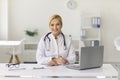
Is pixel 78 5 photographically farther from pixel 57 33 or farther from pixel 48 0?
pixel 57 33

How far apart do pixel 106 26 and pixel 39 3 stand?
196 centimetres

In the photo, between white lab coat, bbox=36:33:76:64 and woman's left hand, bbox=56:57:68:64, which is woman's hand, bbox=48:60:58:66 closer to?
woman's left hand, bbox=56:57:68:64

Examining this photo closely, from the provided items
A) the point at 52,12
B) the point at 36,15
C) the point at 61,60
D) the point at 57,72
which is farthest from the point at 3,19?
the point at 57,72

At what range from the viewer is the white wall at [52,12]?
736cm

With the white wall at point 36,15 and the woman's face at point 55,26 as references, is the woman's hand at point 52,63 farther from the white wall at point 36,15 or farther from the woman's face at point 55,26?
the white wall at point 36,15

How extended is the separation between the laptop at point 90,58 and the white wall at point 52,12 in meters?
4.42

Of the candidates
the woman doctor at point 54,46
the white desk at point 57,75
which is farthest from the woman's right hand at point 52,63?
the white desk at point 57,75

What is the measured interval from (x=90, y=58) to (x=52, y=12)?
15.2ft

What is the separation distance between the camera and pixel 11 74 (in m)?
2.78

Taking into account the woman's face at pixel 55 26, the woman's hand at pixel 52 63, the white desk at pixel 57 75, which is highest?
the woman's face at pixel 55 26

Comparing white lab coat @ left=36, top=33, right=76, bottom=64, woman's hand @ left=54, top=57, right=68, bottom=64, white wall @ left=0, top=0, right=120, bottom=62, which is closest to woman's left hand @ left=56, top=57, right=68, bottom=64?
woman's hand @ left=54, top=57, right=68, bottom=64

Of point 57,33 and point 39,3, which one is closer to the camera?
point 57,33

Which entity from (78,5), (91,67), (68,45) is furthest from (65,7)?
(91,67)

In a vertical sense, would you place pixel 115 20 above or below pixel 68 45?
above
